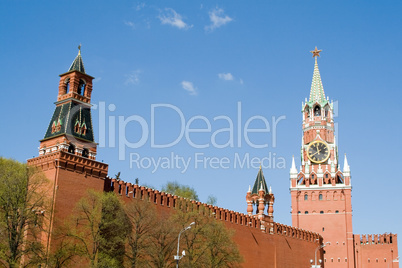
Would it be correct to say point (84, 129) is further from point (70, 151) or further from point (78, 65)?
point (78, 65)

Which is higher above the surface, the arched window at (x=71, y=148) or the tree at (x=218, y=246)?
the arched window at (x=71, y=148)

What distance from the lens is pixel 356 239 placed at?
7756cm

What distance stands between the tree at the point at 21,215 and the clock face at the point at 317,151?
50.8m

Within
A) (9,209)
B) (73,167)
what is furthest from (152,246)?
(9,209)

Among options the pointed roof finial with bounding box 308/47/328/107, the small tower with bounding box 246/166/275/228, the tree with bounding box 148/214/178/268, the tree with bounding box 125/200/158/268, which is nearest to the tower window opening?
the tree with bounding box 125/200/158/268

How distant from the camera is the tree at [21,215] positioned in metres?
35.0

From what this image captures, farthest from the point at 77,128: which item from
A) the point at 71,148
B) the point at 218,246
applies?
the point at 218,246

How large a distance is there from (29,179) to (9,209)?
8.21 ft

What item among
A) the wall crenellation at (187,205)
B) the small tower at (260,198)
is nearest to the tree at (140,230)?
the wall crenellation at (187,205)

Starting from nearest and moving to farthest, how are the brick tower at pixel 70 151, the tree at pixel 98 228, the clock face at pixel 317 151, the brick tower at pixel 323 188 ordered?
1. the tree at pixel 98 228
2. the brick tower at pixel 70 151
3. the brick tower at pixel 323 188
4. the clock face at pixel 317 151

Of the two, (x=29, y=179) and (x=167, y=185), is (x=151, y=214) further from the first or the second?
(x=167, y=185)

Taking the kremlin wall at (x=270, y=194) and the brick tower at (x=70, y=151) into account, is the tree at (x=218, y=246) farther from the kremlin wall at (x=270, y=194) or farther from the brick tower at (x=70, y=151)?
the brick tower at (x=70, y=151)

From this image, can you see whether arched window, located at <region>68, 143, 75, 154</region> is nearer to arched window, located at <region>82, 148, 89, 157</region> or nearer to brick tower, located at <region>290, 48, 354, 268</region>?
arched window, located at <region>82, 148, 89, 157</region>

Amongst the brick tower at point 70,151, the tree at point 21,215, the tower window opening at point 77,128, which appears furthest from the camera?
the tower window opening at point 77,128
